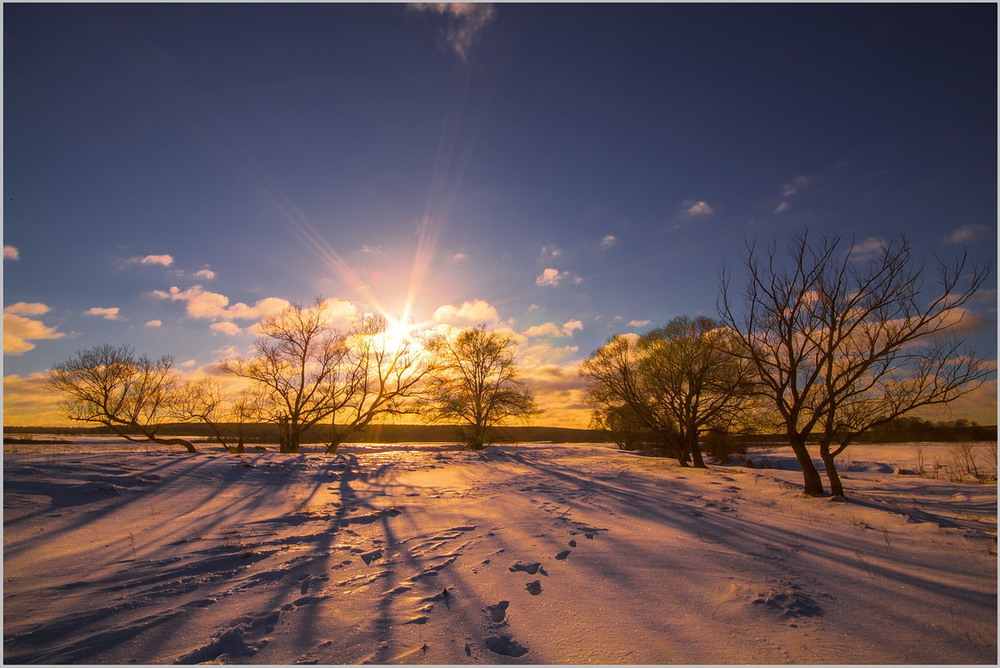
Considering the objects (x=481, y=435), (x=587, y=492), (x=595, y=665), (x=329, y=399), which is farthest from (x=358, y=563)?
(x=481, y=435)

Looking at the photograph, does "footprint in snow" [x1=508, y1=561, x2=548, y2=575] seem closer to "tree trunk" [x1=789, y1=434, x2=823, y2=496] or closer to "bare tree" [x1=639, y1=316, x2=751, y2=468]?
"tree trunk" [x1=789, y1=434, x2=823, y2=496]

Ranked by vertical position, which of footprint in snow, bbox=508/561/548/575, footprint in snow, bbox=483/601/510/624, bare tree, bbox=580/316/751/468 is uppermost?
bare tree, bbox=580/316/751/468

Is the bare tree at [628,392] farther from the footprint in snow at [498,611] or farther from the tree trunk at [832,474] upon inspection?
the footprint in snow at [498,611]

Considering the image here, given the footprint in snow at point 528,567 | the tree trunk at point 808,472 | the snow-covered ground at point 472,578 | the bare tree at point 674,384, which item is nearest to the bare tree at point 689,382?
the bare tree at point 674,384

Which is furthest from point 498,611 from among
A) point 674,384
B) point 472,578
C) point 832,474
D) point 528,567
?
point 674,384

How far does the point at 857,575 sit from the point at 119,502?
10.2 metres

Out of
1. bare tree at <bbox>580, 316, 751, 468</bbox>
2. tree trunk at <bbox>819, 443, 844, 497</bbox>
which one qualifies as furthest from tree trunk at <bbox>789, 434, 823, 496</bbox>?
bare tree at <bbox>580, 316, 751, 468</bbox>

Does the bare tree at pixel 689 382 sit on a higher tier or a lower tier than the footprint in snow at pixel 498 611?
higher

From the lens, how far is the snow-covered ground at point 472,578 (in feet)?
10.1

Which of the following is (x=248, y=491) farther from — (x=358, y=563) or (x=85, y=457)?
(x=358, y=563)

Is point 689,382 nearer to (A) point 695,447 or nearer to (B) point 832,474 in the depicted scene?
(A) point 695,447

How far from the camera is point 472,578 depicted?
436 centimetres

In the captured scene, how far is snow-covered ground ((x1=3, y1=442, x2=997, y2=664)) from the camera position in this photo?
10.1 feet

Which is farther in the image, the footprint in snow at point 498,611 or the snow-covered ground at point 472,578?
the footprint in snow at point 498,611
